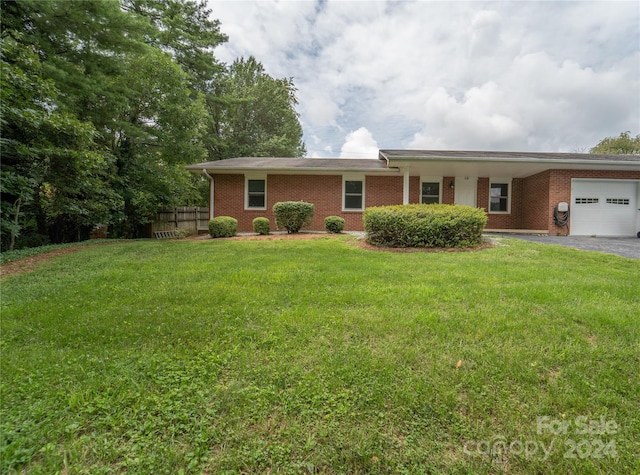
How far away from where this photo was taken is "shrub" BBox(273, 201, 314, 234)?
31.9 feet

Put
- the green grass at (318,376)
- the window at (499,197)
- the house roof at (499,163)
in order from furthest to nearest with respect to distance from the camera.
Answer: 1. the window at (499,197)
2. the house roof at (499,163)
3. the green grass at (318,376)

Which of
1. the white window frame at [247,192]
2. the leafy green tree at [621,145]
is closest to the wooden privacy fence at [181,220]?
the white window frame at [247,192]

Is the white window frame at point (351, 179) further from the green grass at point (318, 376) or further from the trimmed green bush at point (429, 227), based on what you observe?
the green grass at point (318, 376)

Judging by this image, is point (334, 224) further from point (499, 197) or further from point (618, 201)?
point (618, 201)

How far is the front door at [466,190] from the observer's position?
12.2m

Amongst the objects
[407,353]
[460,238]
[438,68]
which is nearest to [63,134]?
[407,353]

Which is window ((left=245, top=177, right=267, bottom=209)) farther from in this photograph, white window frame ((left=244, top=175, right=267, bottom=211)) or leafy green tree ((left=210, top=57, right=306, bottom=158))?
leafy green tree ((left=210, top=57, right=306, bottom=158))

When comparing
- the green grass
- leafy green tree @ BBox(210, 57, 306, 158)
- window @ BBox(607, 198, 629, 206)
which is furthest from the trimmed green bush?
leafy green tree @ BBox(210, 57, 306, 158)

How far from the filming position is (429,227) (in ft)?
22.3

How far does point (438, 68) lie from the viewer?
10.5 meters

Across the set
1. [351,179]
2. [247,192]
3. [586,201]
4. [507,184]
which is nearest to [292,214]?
[247,192]

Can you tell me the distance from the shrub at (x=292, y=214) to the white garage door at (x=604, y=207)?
32.0ft

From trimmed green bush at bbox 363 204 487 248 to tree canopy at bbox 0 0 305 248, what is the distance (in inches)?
325

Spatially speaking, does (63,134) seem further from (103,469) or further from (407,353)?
(407,353)
